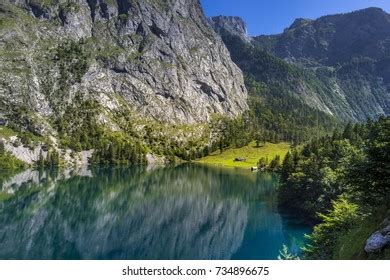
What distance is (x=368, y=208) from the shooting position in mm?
38812

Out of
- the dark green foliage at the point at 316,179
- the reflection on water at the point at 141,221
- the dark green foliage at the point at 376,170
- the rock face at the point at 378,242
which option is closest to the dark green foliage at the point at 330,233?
the dark green foliage at the point at 376,170

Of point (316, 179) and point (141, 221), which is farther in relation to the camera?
point (141, 221)

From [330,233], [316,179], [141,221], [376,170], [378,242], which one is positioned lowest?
[141,221]

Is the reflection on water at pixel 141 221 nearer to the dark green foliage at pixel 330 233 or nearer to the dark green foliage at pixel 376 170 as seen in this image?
the dark green foliage at pixel 330 233

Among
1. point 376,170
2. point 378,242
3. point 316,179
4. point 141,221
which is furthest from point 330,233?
point 141,221

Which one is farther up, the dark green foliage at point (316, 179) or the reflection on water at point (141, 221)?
the dark green foliage at point (316, 179)

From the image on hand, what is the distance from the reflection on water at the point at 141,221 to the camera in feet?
244

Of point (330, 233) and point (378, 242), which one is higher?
point (378, 242)

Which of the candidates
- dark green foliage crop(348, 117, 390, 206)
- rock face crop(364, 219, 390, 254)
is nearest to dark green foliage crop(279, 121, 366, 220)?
dark green foliage crop(348, 117, 390, 206)

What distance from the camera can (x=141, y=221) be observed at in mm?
102438

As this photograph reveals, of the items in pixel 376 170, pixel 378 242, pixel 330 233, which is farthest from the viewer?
pixel 330 233

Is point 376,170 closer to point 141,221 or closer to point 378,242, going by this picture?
point 378,242

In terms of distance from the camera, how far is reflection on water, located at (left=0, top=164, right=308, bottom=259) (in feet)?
244
